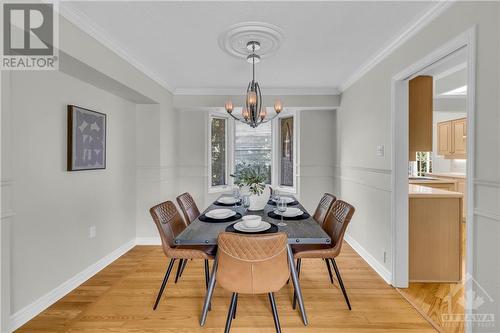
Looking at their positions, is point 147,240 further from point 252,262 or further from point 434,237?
point 434,237

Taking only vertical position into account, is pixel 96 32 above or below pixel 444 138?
above

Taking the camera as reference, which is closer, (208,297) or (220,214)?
(208,297)

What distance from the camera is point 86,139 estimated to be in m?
2.60

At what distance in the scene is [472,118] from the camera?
5.11ft

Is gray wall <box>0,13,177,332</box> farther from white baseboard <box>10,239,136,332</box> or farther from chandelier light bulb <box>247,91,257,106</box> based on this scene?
chandelier light bulb <box>247,91,257,106</box>

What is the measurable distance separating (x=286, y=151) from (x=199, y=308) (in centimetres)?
346

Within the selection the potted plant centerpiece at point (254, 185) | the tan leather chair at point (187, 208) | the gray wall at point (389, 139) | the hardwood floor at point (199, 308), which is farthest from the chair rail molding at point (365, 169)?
the tan leather chair at point (187, 208)

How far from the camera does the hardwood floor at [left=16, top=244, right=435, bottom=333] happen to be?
75.7 inches

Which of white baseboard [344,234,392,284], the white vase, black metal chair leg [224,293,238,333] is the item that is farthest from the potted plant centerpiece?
white baseboard [344,234,392,284]

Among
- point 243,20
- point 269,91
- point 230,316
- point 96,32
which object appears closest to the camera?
point 230,316

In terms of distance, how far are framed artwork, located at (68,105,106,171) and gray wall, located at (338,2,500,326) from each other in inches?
122

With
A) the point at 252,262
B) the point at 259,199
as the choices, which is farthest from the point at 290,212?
the point at 252,262

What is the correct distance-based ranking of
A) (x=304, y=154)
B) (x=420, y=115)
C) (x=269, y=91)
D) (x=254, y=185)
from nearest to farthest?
(x=254, y=185), (x=420, y=115), (x=269, y=91), (x=304, y=154)

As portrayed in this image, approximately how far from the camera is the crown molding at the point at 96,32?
1.89 metres
